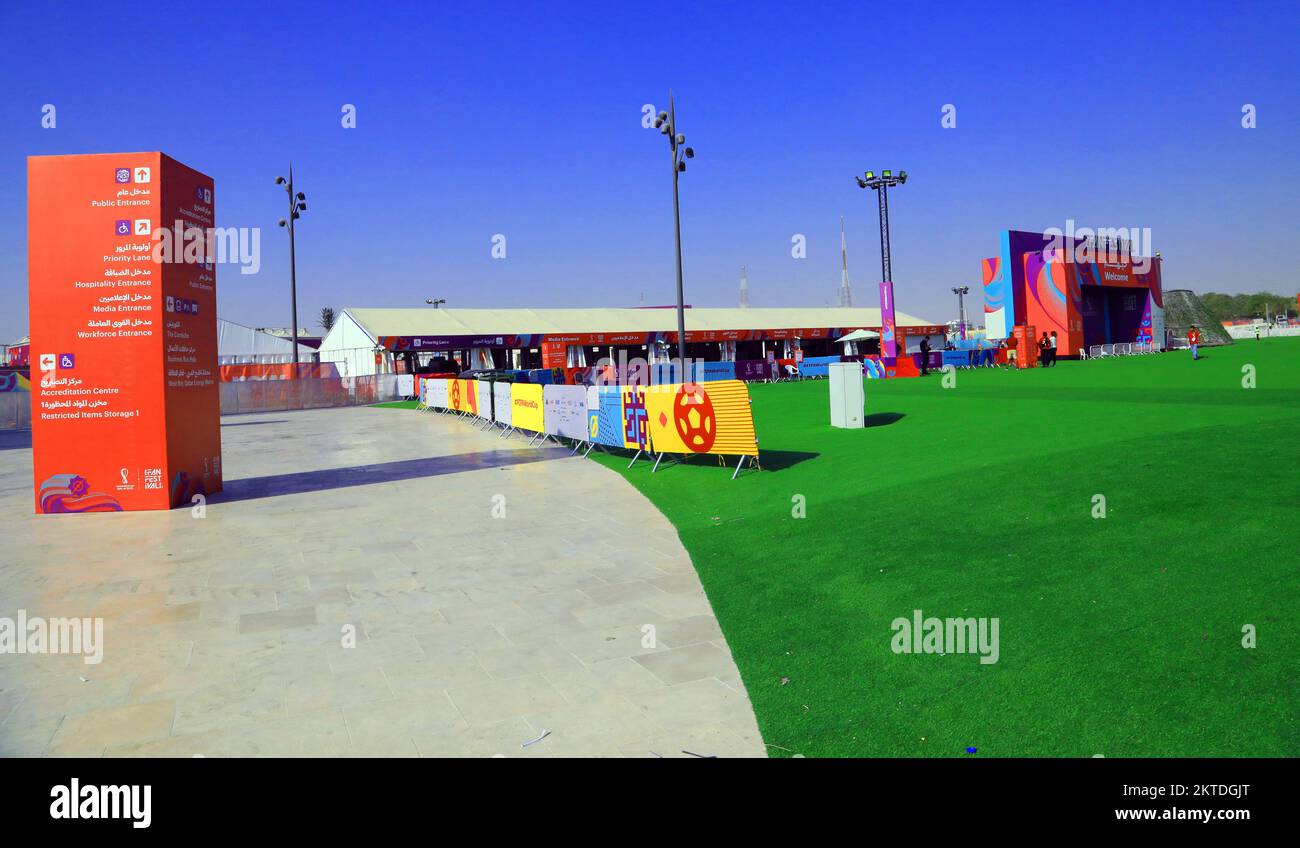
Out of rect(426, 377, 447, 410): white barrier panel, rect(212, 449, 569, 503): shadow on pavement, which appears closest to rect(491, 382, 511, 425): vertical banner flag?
rect(212, 449, 569, 503): shadow on pavement

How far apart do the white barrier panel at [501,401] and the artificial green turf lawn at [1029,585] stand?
36.4 ft

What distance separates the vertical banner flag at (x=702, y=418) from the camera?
12.4m

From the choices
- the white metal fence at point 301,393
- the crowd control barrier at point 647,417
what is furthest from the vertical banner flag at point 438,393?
the crowd control barrier at point 647,417

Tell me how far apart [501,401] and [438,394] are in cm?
953

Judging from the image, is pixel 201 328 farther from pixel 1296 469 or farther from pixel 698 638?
pixel 1296 469

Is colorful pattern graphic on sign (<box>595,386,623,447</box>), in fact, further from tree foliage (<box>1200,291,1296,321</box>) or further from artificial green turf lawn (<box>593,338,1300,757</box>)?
tree foliage (<box>1200,291,1296,321</box>)

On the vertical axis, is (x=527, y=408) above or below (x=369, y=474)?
above

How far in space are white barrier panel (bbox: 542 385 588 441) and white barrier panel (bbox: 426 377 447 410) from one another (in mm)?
12568

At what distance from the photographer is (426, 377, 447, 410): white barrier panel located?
31.2 meters

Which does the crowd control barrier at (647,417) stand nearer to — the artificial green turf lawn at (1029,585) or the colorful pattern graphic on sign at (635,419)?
the colorful pattern graphic on sign at (635,419)

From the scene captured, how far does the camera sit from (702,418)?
1304cm

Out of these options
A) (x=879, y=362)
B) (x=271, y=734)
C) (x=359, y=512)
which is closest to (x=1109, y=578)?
(x=271, y=734)

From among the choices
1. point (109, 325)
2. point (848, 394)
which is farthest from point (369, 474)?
point (848, 394)

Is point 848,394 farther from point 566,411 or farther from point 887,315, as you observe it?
point 887,315
